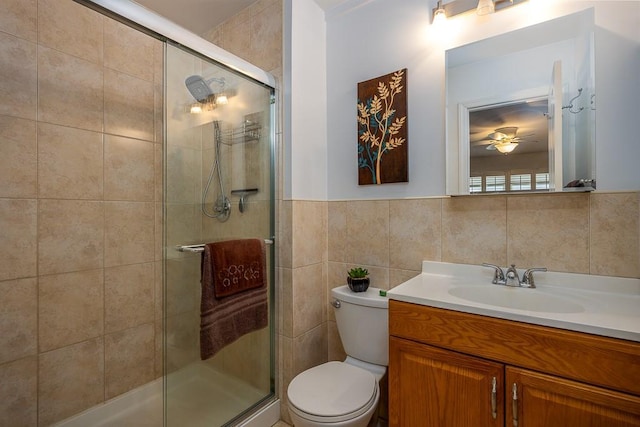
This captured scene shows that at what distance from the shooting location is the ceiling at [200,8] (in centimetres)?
187

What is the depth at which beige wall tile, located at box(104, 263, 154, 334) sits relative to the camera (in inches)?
67.4

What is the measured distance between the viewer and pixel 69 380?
1555 mm

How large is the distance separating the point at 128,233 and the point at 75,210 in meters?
0.29

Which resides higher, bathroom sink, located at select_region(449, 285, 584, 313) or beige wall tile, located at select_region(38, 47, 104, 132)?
beige wall tile, located at select_region(38, 47, 104, 132)

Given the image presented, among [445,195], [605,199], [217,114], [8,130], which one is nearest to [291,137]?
[217,114]

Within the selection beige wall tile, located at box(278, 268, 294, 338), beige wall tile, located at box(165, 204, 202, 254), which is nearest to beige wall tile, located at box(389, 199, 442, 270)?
beige wall tile, located at box(278, 268, 294, 338)

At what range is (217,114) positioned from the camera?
1470mm

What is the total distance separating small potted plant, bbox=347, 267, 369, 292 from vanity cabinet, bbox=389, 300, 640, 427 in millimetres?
419

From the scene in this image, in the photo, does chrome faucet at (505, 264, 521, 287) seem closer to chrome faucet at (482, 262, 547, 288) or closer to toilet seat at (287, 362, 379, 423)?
chrome faucet at (482, 262, 547, 288)

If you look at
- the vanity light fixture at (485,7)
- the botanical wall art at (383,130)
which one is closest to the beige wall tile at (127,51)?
the botanical wall art at (383,130)

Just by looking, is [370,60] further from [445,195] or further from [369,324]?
→ [369,324]

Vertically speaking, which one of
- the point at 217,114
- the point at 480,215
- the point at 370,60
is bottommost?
the point at 480,215

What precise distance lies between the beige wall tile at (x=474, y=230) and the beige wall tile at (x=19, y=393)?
6.77 ft

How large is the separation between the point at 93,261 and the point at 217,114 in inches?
41.5
